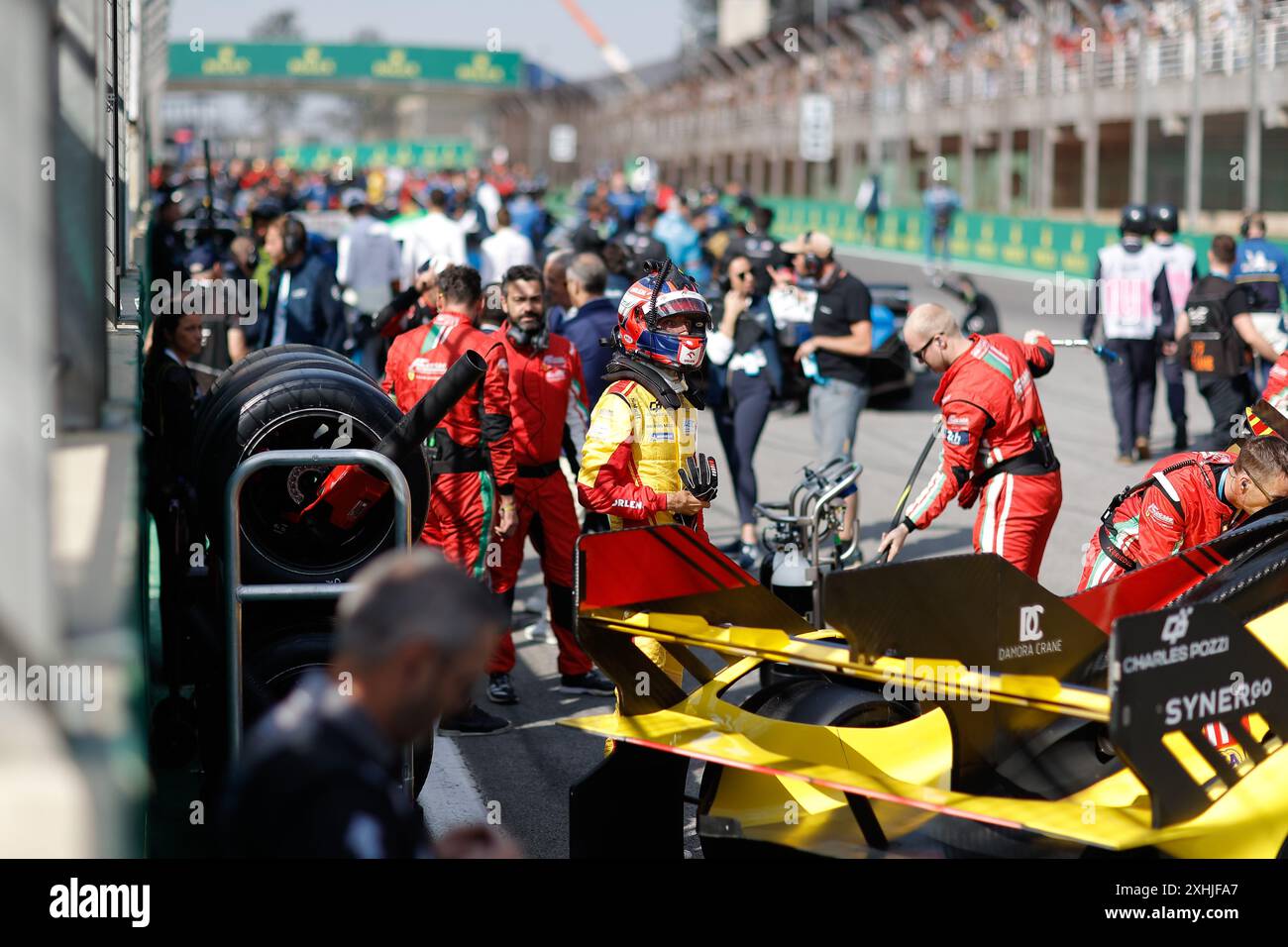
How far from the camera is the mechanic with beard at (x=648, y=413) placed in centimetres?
579

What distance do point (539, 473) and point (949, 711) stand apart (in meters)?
3.23

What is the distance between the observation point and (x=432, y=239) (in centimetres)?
1465

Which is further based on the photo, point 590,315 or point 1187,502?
point 590,315

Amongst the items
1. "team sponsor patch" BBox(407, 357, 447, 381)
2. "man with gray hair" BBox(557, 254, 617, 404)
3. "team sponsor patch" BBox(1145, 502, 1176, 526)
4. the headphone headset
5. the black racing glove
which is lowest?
"team sponsor patch" BBox(1145, 502, 1176, 526)

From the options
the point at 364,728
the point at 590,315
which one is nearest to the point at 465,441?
the point at 590,315

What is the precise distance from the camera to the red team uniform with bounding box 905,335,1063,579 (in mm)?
6457

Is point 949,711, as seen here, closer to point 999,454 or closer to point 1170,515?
point 1170,515

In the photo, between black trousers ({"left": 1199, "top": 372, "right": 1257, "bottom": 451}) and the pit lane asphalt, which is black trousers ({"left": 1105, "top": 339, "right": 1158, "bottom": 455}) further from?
black trousers ({"left": 1199, "top": 372, "right": 1257, "bottom": 451})

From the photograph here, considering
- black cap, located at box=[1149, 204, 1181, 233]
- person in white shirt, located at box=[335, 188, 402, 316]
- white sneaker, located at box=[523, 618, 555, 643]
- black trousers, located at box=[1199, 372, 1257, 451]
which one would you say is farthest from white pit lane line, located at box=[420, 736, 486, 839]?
black cap, located at box=[1149, 204, 1181, 233]

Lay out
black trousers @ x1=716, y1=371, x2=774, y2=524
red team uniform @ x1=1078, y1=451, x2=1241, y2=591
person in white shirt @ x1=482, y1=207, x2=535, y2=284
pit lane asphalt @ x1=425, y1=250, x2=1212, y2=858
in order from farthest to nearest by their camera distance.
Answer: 1. person in white shirt @ x1=482, y1=207, x2=535, y2=284
2. black trousers @ x1=716, y1=371, x2=774, y2=524
3. pit lane asphalt @ x1=425, y1=250, x2=1212, y2=858
4. red team uniform @ x1=1078, y1=451, x2=1241, y2=591

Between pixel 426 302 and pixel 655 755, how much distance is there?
515 cm

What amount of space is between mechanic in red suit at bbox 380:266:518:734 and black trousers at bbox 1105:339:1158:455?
709 centimetres
